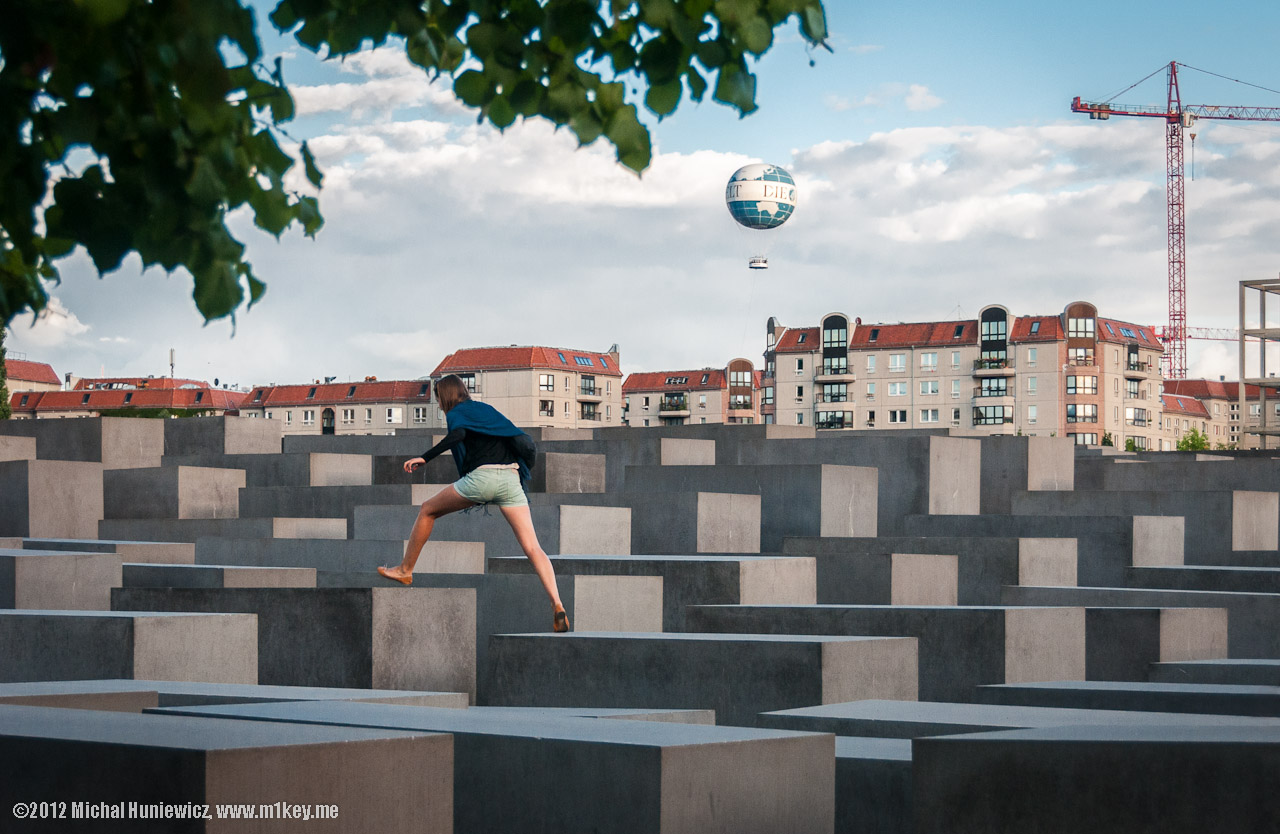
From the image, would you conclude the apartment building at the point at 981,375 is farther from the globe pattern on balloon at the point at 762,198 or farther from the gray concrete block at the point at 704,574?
the gray concrete block at the point at 704,574

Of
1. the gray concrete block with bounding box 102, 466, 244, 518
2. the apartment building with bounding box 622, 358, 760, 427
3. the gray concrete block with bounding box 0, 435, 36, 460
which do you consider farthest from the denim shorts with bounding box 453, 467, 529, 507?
the apartment building with bounding box 622, 358, 760, 427

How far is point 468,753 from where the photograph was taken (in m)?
5.21

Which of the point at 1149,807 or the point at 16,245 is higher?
the point at 16,245

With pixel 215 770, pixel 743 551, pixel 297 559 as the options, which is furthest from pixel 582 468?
pixel 215 770

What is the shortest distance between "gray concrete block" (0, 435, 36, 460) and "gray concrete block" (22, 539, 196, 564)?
29.5ft

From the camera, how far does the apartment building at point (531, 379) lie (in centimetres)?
12231

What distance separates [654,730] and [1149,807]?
164 centimetres

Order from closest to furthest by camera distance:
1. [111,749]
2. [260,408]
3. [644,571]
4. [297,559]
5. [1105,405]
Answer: [111,749], [644,571], [297,559], [1105,405], [260,408]

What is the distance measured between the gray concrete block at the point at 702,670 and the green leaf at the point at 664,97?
15.8 feet

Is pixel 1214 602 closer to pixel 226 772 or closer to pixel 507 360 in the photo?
pixel 226 772

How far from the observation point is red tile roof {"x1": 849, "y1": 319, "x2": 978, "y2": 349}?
349 ft

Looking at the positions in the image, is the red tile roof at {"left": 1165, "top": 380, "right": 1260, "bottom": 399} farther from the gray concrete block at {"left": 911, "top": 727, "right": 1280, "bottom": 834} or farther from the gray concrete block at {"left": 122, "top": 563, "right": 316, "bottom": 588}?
the gray concrete block at {"left": 911, "top": 727, "right": 1280, "bottom": 834}

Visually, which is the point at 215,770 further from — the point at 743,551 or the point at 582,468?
the point at 582,468

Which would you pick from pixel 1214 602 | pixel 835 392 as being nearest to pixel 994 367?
pixel 835 392
